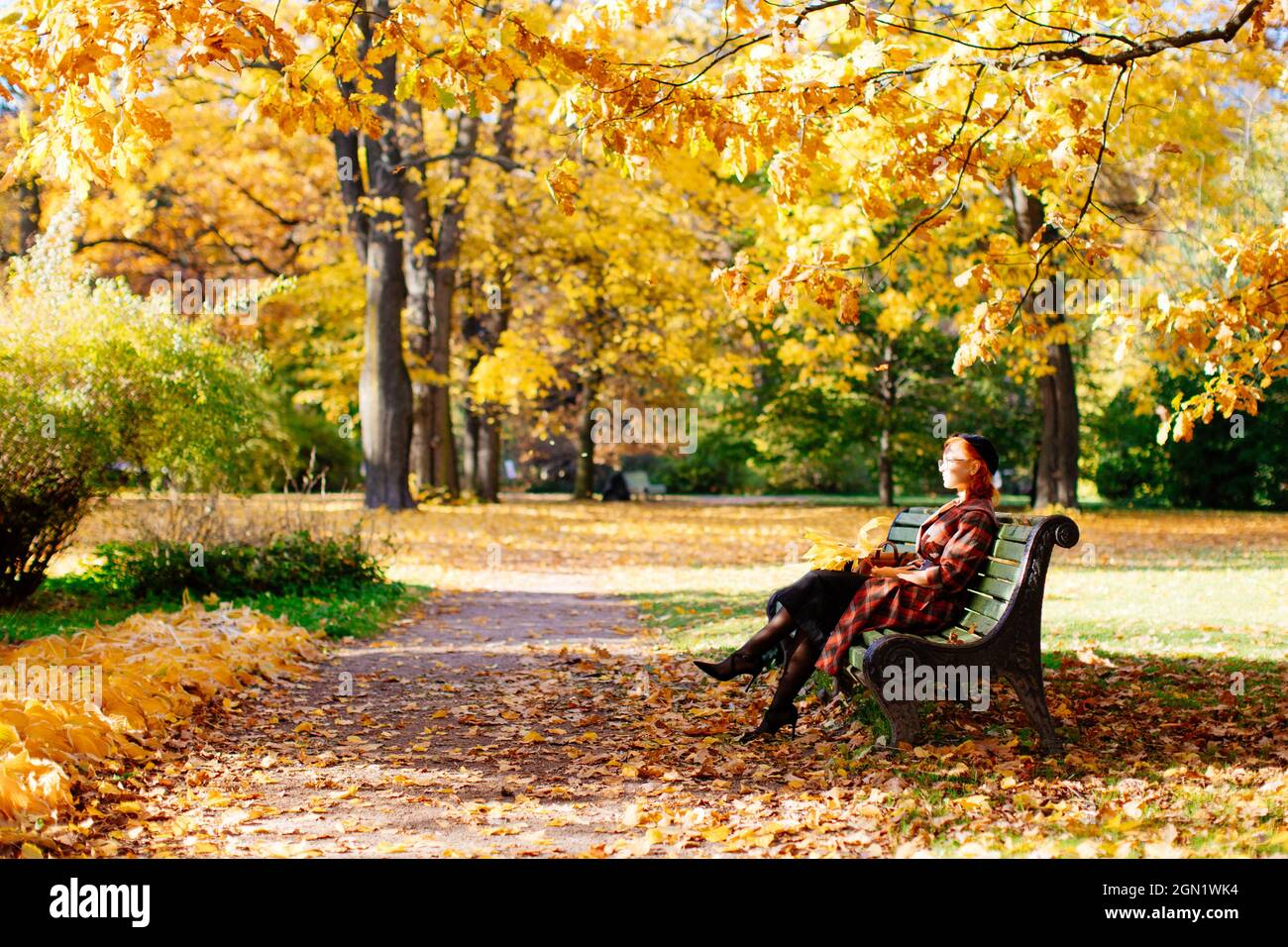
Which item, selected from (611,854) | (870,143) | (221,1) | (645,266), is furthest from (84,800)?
(645,266)

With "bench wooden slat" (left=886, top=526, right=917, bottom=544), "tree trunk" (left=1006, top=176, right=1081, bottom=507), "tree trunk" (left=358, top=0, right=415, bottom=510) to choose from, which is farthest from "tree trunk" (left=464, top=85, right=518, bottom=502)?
"bench wooden slat" (left=886, top=526, right=917, bottom=544)

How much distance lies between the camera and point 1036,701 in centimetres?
564

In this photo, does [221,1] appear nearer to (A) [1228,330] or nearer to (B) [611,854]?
(B) [611,854]

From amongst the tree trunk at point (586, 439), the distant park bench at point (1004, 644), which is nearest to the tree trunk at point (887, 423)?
the tree trunk at point (586, 439)

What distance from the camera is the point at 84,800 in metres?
4.86

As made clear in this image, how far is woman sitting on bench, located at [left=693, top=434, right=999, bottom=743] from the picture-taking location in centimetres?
590

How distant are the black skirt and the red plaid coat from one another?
5.6 inches

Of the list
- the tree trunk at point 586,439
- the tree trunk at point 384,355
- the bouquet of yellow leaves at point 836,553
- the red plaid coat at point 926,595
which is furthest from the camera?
the tree trunk at point 586,439

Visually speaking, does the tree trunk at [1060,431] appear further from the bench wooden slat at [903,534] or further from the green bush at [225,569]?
the bench wooden slat at [903,534]

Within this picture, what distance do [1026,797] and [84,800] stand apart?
378 cm

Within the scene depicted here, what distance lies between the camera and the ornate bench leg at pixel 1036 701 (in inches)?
221

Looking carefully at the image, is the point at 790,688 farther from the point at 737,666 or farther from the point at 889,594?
the point at 889,594

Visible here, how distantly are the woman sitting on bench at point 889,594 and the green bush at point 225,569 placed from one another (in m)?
5.88
